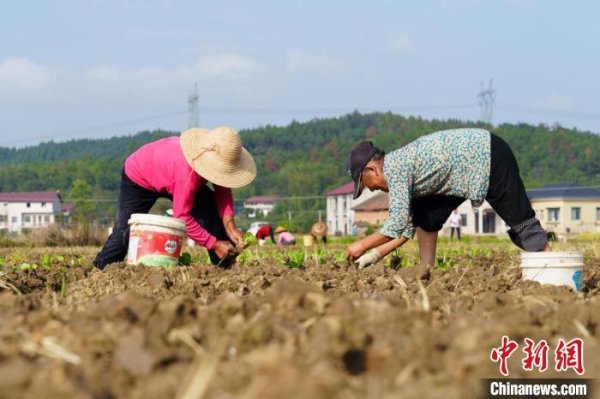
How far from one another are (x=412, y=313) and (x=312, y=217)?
83.9 metres

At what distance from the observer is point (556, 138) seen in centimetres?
12069

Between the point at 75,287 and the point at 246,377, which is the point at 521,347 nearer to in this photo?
the point at 246,377

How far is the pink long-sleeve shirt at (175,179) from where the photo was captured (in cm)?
647

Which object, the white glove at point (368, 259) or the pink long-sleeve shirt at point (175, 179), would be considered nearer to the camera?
the pink long-sleeve shirt at point (175, 179)

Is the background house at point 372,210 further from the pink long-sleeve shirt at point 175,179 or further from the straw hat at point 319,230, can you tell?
the pink long-sleeve shirt at point 175,179

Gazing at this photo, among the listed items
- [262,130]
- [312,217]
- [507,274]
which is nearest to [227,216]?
[507,274]

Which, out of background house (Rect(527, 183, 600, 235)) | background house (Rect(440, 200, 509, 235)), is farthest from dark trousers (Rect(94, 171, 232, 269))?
background house (Rect(440, 200, 509, 235))

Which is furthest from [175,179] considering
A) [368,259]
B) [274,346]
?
[274,346]

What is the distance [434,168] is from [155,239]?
2038mm

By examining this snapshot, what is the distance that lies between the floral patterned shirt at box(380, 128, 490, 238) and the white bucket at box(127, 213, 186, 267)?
1.50 m

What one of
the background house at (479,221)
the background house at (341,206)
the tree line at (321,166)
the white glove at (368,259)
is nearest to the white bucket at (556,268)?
the white glove at (368,259)

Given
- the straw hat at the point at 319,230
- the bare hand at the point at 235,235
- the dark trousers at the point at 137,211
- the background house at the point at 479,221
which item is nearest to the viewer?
the bare hand at the point at 235,235

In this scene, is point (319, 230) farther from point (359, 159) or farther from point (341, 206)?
point (341, 206)

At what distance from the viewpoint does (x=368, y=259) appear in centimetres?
664
